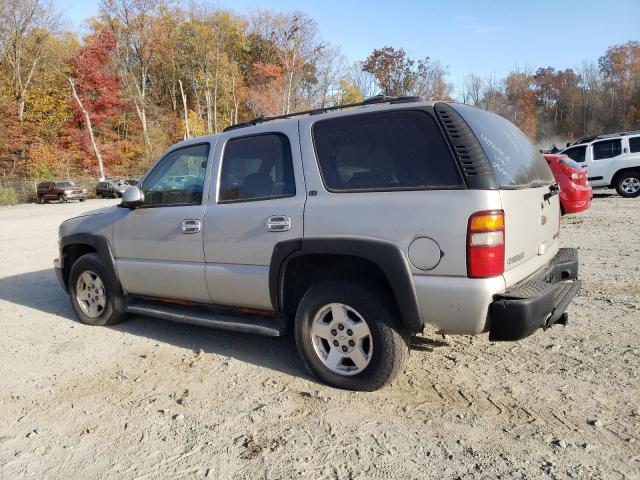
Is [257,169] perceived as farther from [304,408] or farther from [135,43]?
[135,43]

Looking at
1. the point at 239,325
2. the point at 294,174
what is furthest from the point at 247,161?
the point at 239,325

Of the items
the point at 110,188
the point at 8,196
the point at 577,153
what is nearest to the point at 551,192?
the point at 577,153

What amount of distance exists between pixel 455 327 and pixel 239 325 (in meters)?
1.68

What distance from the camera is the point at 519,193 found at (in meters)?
3.11

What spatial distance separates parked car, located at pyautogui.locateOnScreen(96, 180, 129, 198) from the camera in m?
37.0

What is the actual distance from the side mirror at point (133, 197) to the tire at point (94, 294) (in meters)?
0.83

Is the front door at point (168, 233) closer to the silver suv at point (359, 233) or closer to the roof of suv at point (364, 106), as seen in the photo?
the silver suv at point (359, 233)

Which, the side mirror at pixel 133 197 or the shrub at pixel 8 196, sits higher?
the shrub at pixel 8 196

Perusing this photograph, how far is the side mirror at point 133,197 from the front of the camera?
14.5ft

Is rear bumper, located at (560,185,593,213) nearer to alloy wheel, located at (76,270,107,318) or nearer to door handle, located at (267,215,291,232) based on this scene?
door handle, located at (267,215,291,232)

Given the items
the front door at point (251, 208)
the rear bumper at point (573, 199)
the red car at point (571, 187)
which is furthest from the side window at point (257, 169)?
the rear bumper at point (573, 199)

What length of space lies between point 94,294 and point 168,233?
1480mm

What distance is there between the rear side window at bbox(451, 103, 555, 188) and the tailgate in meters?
0.09

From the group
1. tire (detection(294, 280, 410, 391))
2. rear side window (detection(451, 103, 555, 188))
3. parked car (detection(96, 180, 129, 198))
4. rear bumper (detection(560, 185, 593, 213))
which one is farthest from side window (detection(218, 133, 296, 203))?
parked car (detection(96, 180, 129, 198))
